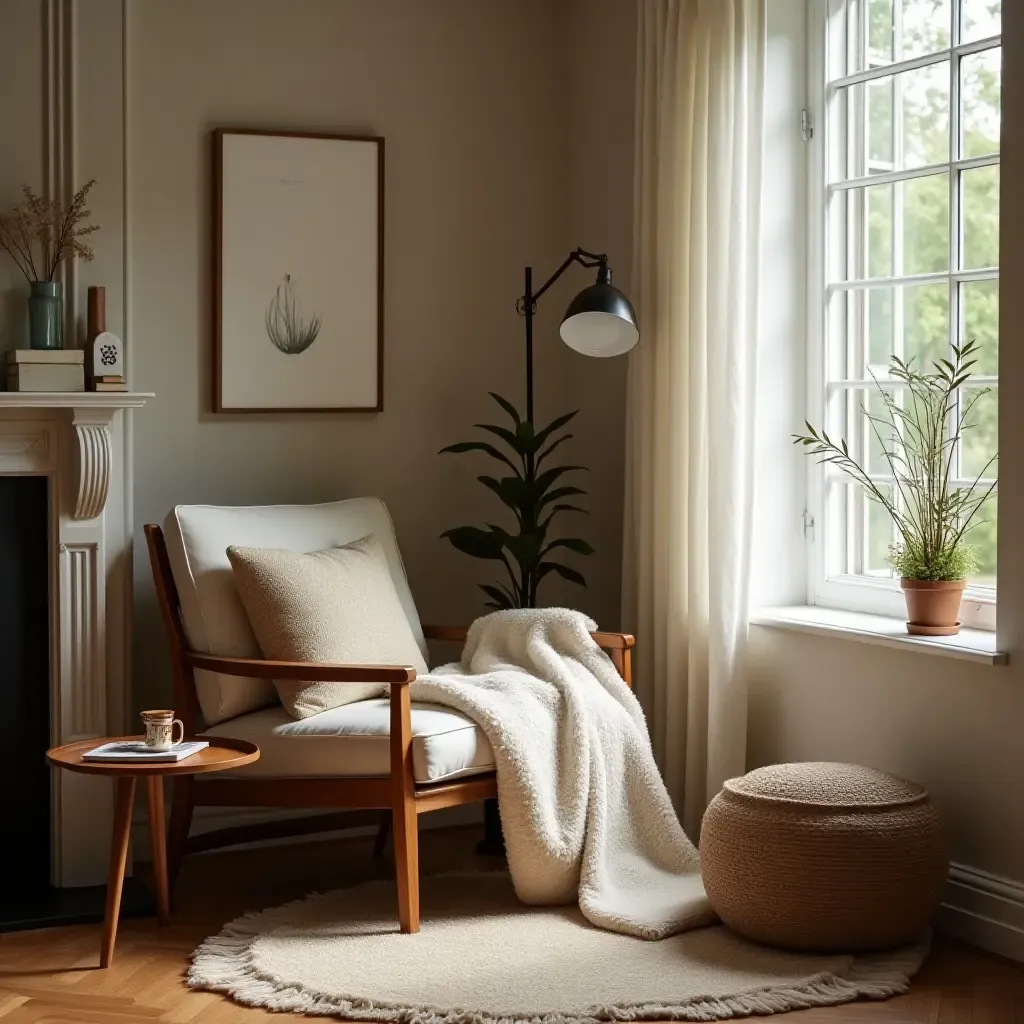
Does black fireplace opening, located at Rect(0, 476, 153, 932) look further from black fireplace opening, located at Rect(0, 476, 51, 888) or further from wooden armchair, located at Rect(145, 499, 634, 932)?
wooden armchair, located at Rect(145, 499, 634, 932)

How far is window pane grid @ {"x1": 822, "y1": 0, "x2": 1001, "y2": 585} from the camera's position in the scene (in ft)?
11.2

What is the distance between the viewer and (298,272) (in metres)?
4.20

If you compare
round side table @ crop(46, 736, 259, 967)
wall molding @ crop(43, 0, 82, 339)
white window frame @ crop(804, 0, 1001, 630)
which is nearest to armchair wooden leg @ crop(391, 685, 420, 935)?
round side table @ crop(46, 736, 259, 967)

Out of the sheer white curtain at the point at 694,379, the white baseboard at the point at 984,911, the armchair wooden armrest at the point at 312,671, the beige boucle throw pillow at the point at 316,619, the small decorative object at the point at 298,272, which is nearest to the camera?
the white baseboard at the point at 984,911

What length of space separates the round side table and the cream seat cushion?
89 mm

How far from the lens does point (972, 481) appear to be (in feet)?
11.2

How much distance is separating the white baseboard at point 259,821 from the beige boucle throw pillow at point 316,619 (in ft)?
2.21

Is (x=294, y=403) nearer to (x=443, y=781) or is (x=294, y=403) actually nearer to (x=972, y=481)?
(x=443, y=781)

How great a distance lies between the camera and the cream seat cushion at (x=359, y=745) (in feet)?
10.8

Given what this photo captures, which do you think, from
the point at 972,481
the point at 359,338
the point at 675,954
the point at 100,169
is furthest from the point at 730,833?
the point at 100,169

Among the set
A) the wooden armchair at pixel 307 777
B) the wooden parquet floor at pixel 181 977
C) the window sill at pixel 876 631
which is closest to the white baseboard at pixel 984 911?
the wooden parquet floor at pixel 181 977

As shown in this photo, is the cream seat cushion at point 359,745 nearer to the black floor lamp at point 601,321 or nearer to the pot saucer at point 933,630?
the black floor lamp at point 601,321

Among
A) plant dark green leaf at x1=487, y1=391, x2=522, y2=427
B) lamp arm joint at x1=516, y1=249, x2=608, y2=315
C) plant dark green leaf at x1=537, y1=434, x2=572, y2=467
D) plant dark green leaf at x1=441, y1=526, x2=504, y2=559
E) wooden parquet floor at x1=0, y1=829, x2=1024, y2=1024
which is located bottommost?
wooden parquet floor at x1=0, y1=829, x2=1024, y2=1024

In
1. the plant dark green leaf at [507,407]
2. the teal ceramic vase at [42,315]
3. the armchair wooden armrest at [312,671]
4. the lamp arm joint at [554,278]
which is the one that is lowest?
the armchair wooden armrest at [312,671]
